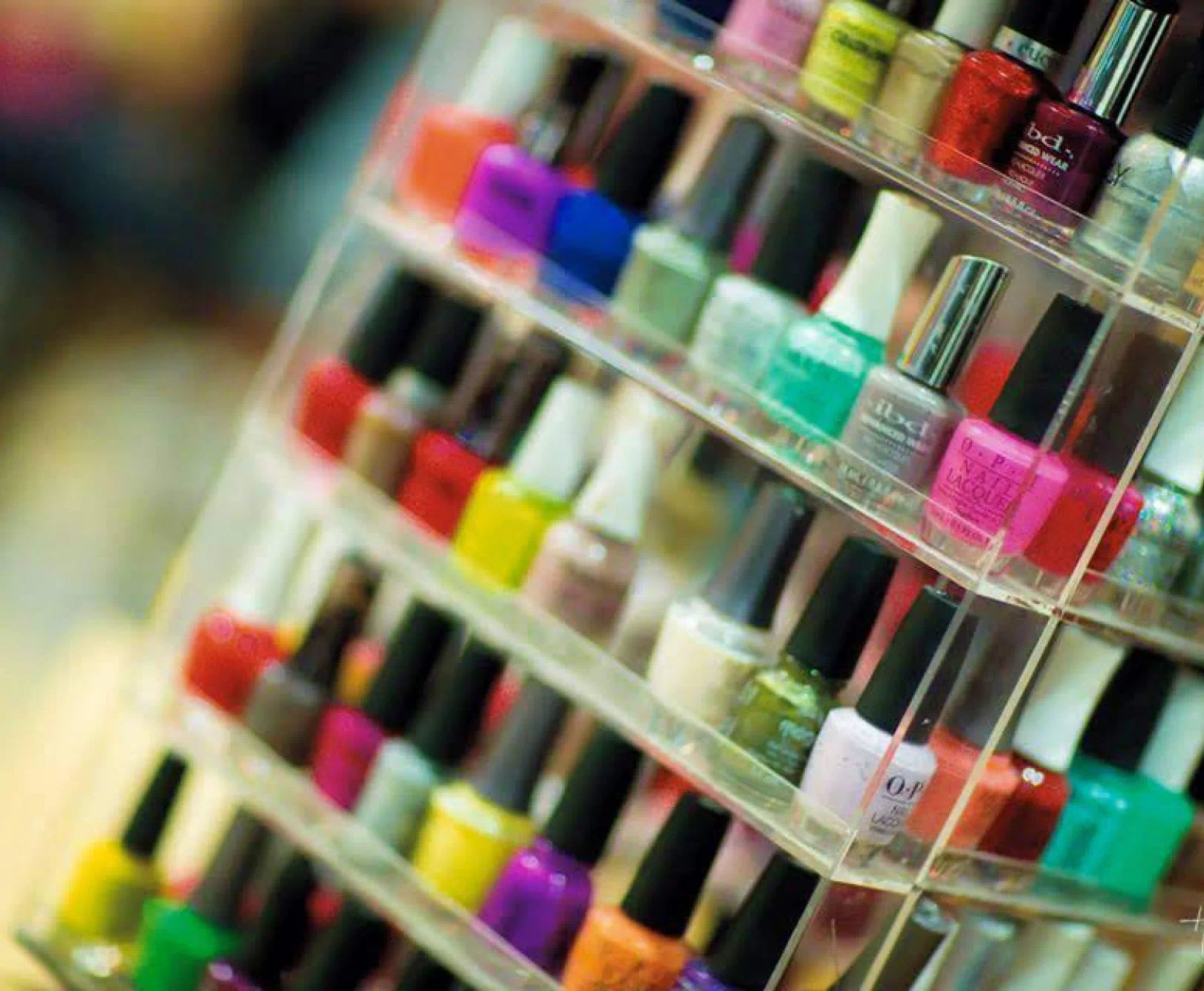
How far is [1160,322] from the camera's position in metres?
0.97

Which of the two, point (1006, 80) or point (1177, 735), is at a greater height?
point (1006, 80)

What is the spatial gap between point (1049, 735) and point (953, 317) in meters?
0.26

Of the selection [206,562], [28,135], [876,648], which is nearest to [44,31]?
[28,135]

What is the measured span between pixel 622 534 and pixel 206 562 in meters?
0.39

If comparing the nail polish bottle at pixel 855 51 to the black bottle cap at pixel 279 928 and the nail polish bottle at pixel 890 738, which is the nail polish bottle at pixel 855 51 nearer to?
Result: the nail polish bottle at pixel 890 738

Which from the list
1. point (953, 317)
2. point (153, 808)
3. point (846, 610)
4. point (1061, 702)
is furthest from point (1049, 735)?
point (153, 808)

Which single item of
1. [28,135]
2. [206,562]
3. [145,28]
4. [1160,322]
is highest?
[1160,322]

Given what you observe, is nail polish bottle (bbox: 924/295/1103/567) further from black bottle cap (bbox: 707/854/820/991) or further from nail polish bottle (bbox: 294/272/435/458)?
nail polish bottle (bbox: 294/272/435/458)

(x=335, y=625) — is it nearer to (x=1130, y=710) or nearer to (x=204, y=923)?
(x=204, y=923)

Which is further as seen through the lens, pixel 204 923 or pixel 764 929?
pixel 204 923

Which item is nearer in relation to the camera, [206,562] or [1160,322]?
[1160,322]

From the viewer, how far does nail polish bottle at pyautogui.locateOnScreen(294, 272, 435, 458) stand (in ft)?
4.30

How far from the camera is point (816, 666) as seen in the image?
1059 mm

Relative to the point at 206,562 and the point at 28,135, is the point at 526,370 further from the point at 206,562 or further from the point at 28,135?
the point at 28,135
